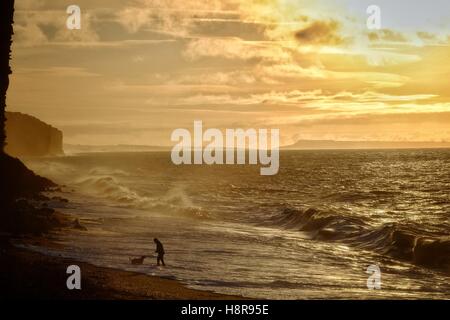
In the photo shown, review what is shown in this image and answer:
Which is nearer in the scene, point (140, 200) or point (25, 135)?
point (140, 200)

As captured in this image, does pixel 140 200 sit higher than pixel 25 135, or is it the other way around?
pixel 25 135

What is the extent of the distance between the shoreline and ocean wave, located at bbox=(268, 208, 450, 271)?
15685 millimetres

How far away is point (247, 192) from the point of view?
3265 inches

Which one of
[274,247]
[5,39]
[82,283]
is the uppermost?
[5,39]

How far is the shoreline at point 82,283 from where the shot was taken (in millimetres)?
17328

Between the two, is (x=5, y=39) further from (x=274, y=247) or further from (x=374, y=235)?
(x=374, y=235)

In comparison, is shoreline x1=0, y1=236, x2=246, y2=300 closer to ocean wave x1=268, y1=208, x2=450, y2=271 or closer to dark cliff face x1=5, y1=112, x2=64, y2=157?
ocean wave x1=268, y1=208, x2=450, y2=271

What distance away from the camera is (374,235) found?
3788cm

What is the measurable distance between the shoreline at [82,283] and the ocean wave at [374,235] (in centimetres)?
1568

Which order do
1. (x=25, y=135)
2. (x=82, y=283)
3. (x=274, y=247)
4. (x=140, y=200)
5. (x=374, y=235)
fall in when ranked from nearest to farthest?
(x=82, y=283) < (x=274, y=247) < (x=374, y=235) < (x=140, y=200) < (x=25, y=135)

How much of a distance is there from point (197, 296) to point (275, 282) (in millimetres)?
4155

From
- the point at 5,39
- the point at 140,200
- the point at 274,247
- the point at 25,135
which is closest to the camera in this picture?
the point at 5,39

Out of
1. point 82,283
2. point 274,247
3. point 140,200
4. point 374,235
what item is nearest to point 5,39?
point 82,283

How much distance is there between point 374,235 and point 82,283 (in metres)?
24.5
